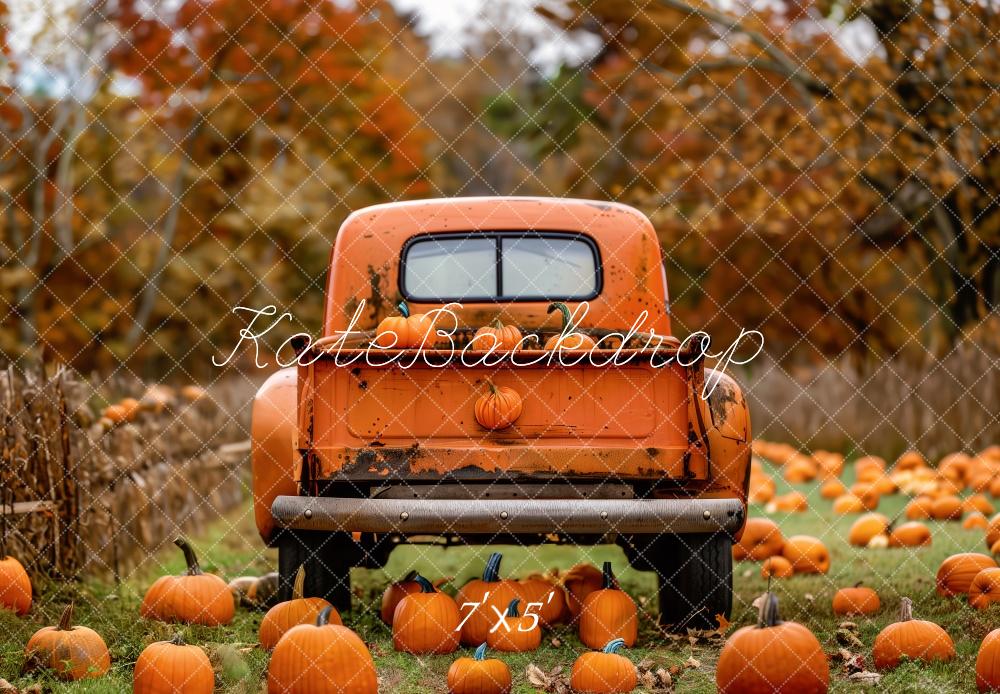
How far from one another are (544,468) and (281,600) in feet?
4.63

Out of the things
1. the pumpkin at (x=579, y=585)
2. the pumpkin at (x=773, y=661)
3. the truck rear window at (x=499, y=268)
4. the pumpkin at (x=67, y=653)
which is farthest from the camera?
the truck rear window at (x=499, y=268)

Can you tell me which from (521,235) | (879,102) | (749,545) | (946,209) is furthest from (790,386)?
(521,235)

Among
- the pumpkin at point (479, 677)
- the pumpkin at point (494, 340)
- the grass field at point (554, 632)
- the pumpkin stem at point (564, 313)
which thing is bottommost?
the grass field at point (554, 632)

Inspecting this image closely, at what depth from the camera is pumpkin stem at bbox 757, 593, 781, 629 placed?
4.14 metres

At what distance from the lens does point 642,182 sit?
19.8 m

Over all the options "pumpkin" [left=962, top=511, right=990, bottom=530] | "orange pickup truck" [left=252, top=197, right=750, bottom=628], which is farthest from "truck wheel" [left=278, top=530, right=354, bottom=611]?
"pumpkin" [left=962, top=511, right=990, bottom=530]

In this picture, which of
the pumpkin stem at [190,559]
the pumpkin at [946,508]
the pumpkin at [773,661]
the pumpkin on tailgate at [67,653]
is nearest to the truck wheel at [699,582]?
the pumpkin at [773,661]

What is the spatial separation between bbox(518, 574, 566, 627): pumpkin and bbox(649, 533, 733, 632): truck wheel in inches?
19.0

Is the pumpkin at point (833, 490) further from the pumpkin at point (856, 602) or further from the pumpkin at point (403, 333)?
the pumpkin at point (403, 333)

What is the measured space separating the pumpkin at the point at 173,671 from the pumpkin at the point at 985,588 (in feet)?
11.1

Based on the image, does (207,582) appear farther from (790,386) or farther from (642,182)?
(642,182)

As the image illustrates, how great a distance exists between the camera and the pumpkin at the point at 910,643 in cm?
471

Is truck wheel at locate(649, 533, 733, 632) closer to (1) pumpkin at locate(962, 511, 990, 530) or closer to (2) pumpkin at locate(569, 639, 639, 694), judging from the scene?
(2) pumpkin at locate(569, 639, 639, 694)

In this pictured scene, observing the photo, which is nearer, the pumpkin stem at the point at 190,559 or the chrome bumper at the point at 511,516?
the chrome bumper at the point at 511,516
